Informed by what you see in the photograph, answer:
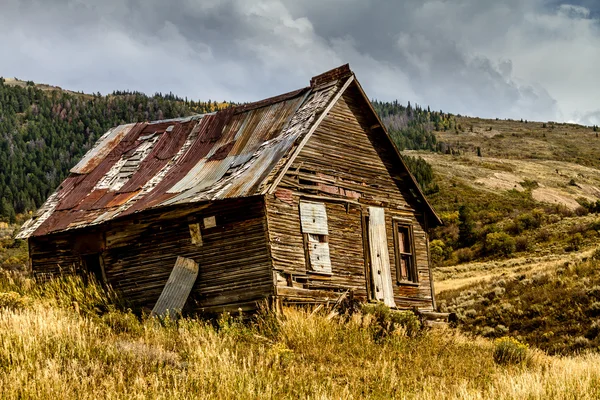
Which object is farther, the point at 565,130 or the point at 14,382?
the point at 565,130

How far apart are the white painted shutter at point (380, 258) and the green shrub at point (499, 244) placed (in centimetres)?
2996

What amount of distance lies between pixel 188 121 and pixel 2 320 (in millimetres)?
10481

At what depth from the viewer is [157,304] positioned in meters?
14.8

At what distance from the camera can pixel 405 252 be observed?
1819 centimetres

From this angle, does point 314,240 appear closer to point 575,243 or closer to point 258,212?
point 258,212

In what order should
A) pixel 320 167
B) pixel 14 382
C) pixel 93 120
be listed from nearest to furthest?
1. pixel 14 382
2. pixel 320 167
3. pixel 93 120

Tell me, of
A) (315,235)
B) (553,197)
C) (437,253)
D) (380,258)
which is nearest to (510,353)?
(380,258)

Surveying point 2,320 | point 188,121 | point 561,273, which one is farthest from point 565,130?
point 2,320

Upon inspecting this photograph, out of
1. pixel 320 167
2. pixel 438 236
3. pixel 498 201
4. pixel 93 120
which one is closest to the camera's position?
pixel 320 167

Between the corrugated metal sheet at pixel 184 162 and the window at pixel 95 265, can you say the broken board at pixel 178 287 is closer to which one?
the corrugated metal sheet at pixel 184 162

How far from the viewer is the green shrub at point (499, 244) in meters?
45.4

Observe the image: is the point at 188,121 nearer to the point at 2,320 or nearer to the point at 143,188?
the point at 143,188

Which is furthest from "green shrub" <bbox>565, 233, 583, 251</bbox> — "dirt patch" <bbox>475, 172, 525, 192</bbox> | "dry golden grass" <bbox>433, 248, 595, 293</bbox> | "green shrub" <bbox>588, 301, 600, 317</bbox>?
"dirt patch" <bbox>475, 172, 525, 192</bbox>

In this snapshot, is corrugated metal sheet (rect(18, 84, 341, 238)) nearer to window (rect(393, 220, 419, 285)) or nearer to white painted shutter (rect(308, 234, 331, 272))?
white painted shutter (rect(308, 234, 331, 272))
